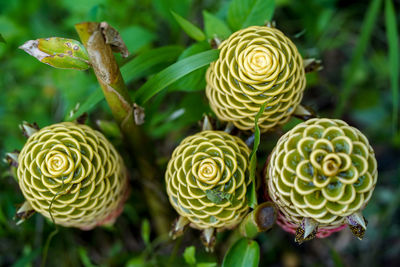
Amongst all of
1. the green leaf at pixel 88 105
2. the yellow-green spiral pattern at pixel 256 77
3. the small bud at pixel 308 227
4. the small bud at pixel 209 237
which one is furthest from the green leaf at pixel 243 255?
the green leaf at pixel 88 105

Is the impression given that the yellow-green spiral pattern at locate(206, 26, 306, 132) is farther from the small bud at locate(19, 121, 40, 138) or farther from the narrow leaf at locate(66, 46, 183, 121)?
the small bud at locate(19, 121, 40, 138)

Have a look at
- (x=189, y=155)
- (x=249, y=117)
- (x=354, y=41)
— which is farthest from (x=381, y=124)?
(x=189, y=155)

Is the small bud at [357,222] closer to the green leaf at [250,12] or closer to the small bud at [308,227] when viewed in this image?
the small bud at [308,227]

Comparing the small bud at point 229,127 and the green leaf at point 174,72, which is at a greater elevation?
the green leaf at point 174,72

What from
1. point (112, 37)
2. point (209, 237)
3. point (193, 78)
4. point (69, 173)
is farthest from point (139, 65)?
point (209, 237)

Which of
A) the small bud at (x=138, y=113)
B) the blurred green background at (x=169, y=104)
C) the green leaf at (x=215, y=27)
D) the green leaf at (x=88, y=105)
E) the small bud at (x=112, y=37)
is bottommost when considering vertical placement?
the blurred green background at (x=169, y=104)

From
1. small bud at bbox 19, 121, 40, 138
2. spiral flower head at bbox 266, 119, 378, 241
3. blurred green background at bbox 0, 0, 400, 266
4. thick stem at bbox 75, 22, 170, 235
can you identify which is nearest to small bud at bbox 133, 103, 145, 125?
thick stem at bbox 75, 22, 170, 235

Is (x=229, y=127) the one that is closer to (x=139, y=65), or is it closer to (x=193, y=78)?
(x=193, y=78)
